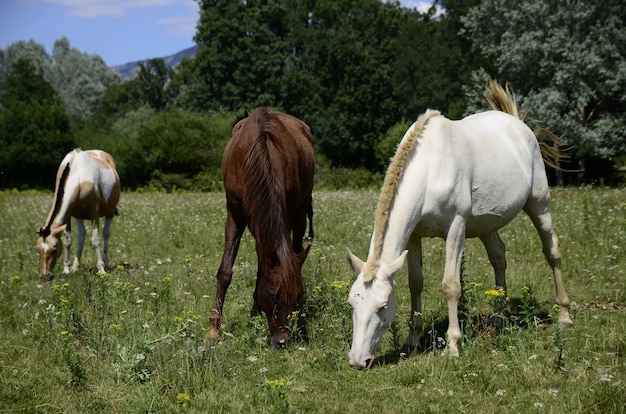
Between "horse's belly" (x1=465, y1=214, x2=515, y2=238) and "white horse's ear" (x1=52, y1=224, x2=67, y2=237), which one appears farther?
"white horse's ear" (x1=52, y1=224, x2=67, y2=237)

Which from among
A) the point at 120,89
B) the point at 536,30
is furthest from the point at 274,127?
the point at 120,89

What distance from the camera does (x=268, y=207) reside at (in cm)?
599

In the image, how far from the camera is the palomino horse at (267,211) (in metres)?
5.69

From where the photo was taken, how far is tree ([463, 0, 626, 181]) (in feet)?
80.7

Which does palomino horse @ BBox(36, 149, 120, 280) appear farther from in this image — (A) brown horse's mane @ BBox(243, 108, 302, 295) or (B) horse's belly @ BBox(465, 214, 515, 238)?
(B) horse's belly @ BBox(465, 214, 515, 238)

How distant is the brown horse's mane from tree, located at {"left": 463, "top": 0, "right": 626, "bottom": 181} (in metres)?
21.2

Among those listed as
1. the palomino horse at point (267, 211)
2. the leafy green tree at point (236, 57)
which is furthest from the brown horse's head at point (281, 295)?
the leafy green tree at point (236, 57)

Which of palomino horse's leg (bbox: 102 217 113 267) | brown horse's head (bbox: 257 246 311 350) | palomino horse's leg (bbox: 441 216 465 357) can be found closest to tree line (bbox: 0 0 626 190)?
palomino horse's leg (bbox: 102 217 113 267)

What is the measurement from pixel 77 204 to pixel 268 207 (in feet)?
19.4

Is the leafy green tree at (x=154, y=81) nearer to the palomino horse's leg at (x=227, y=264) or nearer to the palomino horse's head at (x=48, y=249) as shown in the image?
the palomino horse's head at (x=48, y=249)

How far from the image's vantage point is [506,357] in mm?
5246

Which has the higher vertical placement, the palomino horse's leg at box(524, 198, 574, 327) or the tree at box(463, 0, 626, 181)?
the tree at box(463, 0, 626, 181)

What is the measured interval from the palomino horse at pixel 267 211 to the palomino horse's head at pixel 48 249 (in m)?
4.17

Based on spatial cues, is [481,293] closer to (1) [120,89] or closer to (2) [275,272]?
(2) [275,272]
